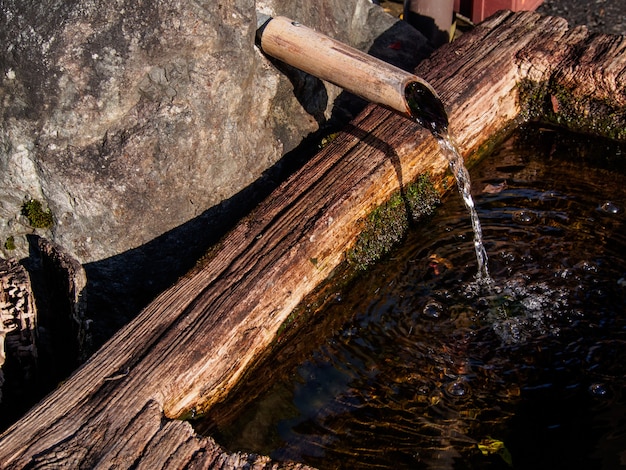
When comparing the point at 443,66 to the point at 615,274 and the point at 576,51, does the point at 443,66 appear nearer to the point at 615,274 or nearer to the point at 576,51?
the point at 576,51

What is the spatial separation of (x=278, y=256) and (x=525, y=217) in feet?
6.01

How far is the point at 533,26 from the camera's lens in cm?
560

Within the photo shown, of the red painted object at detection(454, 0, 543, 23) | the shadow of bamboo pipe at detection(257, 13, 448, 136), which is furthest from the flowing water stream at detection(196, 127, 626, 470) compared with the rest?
the red painted object at detection(454, 0, 543, 23)

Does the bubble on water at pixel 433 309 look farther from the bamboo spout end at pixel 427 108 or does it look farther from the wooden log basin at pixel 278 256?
the bamboo spout end at pixel 427 108

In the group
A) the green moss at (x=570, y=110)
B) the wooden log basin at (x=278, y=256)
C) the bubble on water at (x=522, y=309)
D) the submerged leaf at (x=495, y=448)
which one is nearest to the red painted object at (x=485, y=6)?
the wooden log basin at (x=278, y=256)

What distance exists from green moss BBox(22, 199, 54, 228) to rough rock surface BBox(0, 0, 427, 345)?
32mm

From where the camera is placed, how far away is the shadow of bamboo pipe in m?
4.10

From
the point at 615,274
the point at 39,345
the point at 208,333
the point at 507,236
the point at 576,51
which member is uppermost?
the point at 39,345

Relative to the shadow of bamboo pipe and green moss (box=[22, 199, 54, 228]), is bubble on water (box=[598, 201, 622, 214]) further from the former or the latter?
green moss (box=[22, 199, 54, 228])

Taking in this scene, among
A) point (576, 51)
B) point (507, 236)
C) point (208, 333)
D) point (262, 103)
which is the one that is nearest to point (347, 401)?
point (208, 333)

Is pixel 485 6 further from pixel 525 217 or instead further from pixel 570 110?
pixel 525 217

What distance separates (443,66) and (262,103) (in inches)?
55.6

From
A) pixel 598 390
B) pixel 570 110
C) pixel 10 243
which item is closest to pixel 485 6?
pixel 570 110

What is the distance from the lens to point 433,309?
168 inches
